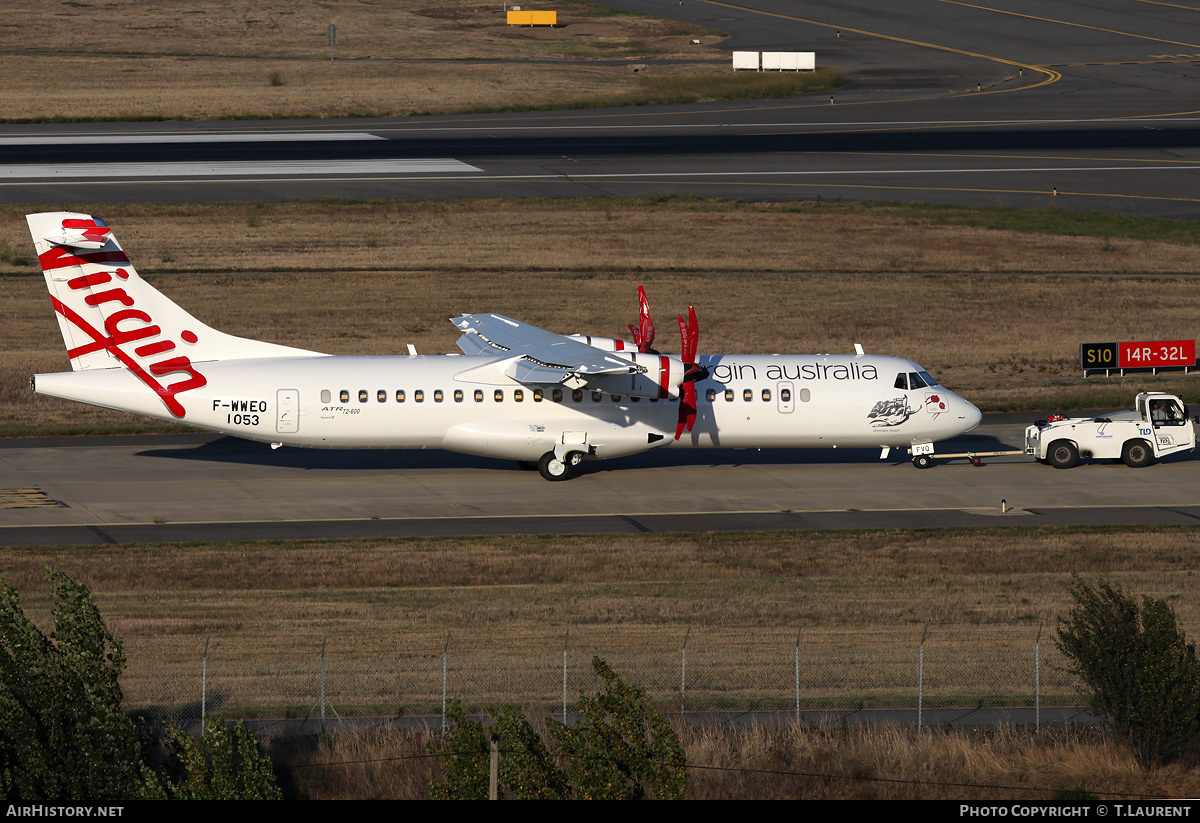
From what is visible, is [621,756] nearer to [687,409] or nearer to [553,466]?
[687,409]

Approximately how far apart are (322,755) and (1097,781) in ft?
37.8

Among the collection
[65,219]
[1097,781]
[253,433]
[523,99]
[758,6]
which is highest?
[758,6]

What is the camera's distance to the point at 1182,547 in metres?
34.8

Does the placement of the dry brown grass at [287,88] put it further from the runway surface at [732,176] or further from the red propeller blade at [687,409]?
the red propeller blade at [687,409]

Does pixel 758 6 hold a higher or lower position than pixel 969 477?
higher

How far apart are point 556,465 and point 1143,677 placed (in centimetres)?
2244

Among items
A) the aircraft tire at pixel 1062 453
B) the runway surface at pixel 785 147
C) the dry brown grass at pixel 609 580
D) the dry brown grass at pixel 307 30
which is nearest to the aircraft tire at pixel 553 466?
the dry brown grass at pixel 609 580

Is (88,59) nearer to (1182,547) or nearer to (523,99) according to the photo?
(523,99)

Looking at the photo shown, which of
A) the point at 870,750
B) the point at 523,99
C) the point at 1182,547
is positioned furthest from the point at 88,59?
the point at 870,750

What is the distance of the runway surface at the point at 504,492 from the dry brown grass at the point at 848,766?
1544cm

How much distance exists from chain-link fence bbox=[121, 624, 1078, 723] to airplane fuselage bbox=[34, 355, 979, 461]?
12564 millimetres

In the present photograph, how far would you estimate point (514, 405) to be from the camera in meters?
40.0

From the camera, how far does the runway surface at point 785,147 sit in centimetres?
7269

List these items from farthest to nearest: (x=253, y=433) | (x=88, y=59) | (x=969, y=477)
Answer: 1. (x=88, y=59)
2. (x=969, y=477)
3. (x=253, y=433)
